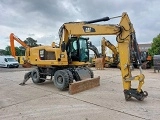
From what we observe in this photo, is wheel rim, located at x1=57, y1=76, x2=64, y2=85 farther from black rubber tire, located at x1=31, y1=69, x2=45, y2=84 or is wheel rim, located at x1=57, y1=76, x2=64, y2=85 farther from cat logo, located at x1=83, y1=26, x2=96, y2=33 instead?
cat logo, located at x1=83, y1=26, x2=96, y2=33

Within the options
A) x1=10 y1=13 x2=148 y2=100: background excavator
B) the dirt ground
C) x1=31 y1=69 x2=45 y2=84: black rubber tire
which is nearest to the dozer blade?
the dirt ground

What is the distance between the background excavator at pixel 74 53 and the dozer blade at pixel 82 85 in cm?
41

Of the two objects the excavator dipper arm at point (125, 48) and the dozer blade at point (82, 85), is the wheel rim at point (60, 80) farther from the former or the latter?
the excavator dipper arm at point (125, 48)

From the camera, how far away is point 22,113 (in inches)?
205

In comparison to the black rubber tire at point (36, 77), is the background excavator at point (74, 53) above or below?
above

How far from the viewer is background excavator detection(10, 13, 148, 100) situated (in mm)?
6305

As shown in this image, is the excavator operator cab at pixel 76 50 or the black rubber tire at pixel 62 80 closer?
the black rubber tire at pixel 62 80

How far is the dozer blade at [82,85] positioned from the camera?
742 cm

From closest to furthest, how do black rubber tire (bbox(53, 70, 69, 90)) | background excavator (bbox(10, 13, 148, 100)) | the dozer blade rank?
background excavator (bbox(10, 13, 148, 100)), the dozer blade, black rubber tire (bbox(53, 70, 69, 90))

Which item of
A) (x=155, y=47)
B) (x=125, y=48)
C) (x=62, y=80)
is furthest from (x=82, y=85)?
(x=155, y=47)

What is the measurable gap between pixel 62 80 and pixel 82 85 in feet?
2.96

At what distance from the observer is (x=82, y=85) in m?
7.98

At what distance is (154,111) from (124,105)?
88 cm

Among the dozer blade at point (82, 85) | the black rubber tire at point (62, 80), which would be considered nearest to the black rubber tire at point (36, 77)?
the black rubber tire at point (62, 80)
